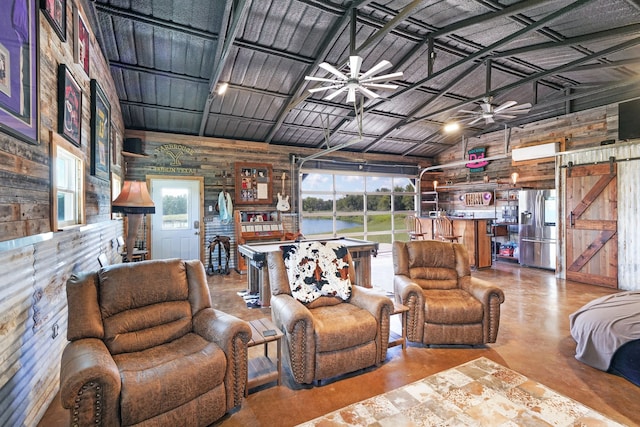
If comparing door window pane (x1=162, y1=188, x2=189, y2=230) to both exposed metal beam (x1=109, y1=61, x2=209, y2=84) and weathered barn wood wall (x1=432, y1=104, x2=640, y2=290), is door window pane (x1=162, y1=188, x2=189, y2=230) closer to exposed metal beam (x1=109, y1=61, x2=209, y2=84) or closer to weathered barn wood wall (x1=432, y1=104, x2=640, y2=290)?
exposed metal beam (x1=109, y1=61, x2=209, y2=84)

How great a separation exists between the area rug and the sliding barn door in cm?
469

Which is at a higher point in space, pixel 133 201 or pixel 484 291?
pixel 133 201

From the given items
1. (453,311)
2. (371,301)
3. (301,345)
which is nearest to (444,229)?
(453,311)

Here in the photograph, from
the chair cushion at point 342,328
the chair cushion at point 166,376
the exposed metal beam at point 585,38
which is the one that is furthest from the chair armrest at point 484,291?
the exposed metal beam at point 585,38

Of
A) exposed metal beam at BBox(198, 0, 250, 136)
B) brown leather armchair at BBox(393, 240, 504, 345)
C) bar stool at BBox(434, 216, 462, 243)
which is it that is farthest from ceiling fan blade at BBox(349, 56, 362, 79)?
bar stool at BBox(434, 216, 462, 243)

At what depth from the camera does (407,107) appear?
23.2ft

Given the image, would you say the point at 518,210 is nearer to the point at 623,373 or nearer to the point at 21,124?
the point at 623,373

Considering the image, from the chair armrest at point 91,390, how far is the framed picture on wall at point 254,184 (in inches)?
227

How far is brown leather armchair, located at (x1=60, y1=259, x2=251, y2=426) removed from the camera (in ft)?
5.32

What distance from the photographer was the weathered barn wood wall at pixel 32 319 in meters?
1.67

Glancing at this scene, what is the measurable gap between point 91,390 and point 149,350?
1.85 feet

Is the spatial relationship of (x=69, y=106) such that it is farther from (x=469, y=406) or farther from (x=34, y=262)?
(x=469, y=406)

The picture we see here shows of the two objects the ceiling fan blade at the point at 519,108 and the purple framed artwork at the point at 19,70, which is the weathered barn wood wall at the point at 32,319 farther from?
the ceiling fan blade at the point at 519,108

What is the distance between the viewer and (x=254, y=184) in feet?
24.6
